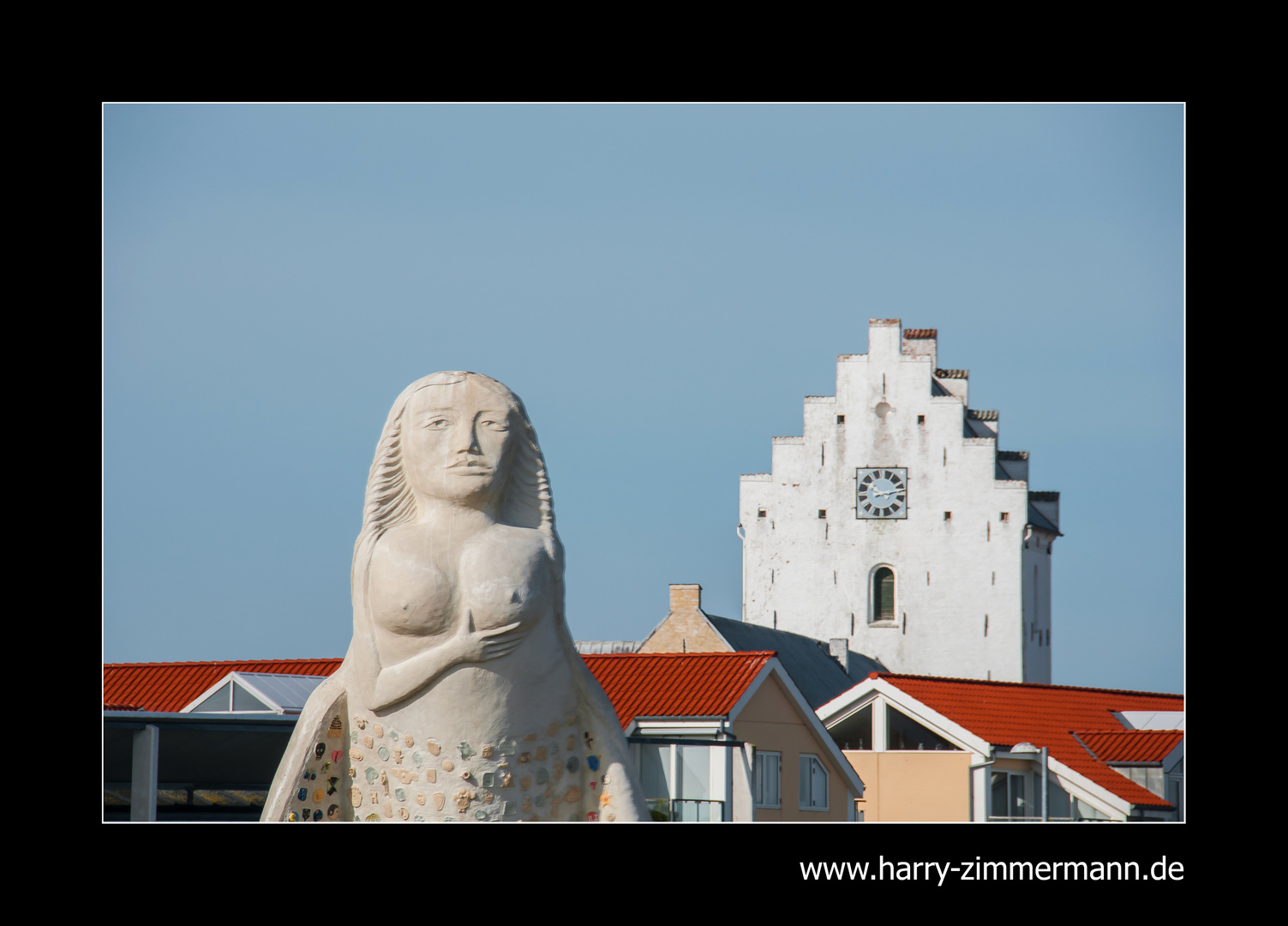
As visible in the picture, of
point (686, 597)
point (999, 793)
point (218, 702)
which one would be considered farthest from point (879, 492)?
point (218, 702)

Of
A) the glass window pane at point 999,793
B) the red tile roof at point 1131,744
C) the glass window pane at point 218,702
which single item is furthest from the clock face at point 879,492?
the glass window pane at point 218,702

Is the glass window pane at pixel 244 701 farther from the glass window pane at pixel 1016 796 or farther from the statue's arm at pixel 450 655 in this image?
the glass window pane at pixel 1016 796

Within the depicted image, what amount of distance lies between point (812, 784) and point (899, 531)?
40.5m

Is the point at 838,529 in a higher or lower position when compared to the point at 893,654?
higher

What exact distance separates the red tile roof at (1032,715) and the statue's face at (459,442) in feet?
74.7

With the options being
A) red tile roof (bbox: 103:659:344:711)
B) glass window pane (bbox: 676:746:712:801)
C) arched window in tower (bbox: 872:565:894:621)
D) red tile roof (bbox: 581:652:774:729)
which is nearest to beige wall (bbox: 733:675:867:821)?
red tile roof (bbox: 581:652:774:729)

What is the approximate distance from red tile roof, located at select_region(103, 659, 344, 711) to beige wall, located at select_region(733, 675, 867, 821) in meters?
6.31

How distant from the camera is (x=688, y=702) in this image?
90.5 ft

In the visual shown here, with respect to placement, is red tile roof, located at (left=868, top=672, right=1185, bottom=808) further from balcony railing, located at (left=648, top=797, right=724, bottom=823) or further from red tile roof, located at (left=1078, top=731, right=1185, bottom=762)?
balcony railing, located at (left=648, top=797, right=724, bottom=823)

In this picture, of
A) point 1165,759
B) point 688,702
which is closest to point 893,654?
point 1165,759

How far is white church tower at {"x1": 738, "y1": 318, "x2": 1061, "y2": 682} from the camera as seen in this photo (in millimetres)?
68125

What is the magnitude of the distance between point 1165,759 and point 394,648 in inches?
992

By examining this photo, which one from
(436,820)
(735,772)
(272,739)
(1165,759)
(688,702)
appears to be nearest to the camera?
(436,820)

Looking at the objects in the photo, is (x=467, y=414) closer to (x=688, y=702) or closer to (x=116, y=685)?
(x=688, y=702)
